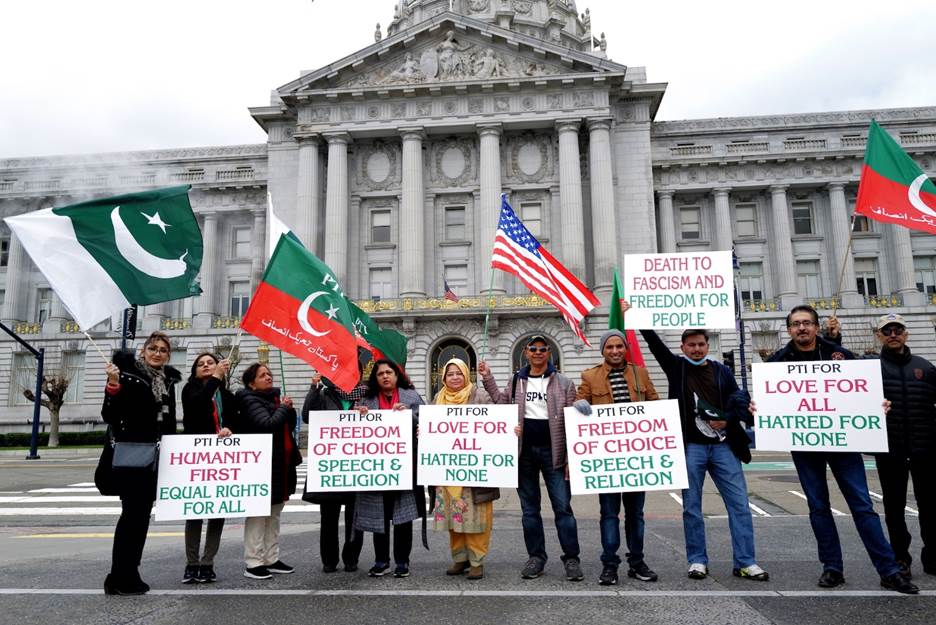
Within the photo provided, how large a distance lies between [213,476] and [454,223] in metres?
36.3

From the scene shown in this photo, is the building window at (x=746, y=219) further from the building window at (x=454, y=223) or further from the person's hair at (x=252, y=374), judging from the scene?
the person's hair at (x=252, y=374)

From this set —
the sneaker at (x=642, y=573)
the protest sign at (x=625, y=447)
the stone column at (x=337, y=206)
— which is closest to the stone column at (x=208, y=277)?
Answer: the stone column at (x=337, y=206)

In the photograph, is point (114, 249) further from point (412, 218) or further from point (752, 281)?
point (752, 281)

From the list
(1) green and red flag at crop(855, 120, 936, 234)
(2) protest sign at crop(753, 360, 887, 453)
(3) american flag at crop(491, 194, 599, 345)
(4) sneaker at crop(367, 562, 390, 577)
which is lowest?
(4) sneaker at crop(367, 562, 390, 577)

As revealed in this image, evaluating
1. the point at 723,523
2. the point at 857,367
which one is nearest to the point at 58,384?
the point at 723,523

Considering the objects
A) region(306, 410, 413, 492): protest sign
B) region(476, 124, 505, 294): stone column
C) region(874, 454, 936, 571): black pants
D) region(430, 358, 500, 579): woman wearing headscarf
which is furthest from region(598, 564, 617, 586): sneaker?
region(476, 124, 505, 294): stone column

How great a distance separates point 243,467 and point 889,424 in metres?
6.27

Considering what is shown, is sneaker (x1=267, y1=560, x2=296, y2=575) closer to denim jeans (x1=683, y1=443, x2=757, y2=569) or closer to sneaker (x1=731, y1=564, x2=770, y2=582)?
denim jeans (x1=683, y1=443, x2=757, y2=569)

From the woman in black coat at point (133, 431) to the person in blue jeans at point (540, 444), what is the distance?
10.2 feet

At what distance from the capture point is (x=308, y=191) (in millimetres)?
41500

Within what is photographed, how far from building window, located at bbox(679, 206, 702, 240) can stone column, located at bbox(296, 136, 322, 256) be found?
24.1m

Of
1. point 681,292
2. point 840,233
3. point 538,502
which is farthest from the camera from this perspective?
point 840,233

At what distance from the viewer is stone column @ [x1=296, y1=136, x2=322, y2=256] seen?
135 feet

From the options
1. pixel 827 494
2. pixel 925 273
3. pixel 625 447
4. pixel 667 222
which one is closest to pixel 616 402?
pixel 625 447
